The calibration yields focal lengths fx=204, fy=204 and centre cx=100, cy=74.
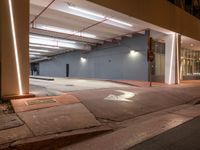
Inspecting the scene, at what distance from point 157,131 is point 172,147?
3.45 ft

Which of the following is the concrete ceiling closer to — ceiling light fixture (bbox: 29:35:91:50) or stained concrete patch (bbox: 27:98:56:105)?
ceiling light fixture (bbox: 29:35:91:50)

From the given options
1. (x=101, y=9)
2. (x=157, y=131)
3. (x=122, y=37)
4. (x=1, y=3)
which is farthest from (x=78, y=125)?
(x=122, y=37)

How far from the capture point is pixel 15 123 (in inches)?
174

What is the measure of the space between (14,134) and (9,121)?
2.19 ft

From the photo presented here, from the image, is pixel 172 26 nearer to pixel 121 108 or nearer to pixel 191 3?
pixel 191 3

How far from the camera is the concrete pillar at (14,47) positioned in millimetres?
5969

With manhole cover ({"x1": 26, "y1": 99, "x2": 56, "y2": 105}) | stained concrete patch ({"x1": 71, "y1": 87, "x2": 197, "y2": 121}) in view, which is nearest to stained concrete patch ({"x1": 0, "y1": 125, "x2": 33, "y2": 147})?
manhole cover ({"x1": 26, "y1": 99, "x2": 56, "y2": 105})

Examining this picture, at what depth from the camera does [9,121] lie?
448cm

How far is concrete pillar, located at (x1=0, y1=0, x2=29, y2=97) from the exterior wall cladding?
1211cm

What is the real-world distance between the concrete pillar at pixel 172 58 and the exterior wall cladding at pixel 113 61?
72.7 inches

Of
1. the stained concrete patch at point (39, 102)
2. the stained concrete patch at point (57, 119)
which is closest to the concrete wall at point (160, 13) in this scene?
the stained concrete patch at point (39, 102)

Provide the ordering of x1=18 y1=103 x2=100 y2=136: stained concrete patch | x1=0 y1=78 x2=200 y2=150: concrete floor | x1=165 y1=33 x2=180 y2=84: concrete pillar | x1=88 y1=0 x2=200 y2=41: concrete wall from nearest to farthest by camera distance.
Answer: x1=0 y1=78 x2=200 y2=150: concrete floor, x1=18 y1=103 x2=100 y2=136: stained concrete patch, x1=88 y1=0 x2=200 y2=41: concrete wall, x1=165 y1=33 x2=180 y2=84: concrete pillar

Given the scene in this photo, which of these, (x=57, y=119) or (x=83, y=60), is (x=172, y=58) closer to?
(x=83, y=60)

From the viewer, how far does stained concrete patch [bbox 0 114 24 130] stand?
421 cm
